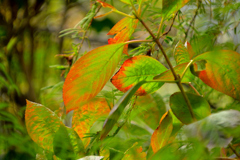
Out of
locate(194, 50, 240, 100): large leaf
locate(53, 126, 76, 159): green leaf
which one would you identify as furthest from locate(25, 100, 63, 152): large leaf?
locate(194, 50, 240, 100): large leaf

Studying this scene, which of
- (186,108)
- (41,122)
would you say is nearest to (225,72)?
(186,108)

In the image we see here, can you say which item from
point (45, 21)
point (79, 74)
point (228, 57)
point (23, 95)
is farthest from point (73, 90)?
point (45, 21)

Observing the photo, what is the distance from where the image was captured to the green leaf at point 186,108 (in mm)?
171

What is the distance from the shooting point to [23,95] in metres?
0.82

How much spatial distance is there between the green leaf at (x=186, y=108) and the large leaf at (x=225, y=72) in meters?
0.02

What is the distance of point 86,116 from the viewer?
0.21m

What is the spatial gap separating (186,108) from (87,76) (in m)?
0.08

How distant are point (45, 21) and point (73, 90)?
1.02 metres

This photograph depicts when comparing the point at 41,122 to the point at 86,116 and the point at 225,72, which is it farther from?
the point at 225,72

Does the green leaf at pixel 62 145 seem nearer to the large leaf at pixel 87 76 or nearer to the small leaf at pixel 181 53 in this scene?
the large leaf at pixel 87 76

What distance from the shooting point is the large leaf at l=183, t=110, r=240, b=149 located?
0.10 m

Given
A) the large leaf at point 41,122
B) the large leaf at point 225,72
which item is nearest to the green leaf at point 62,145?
the large leaf at point 41,122

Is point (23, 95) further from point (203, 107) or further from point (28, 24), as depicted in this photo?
point (203, 107)

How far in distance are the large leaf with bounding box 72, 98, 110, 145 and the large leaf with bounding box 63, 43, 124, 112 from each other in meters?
0.04
